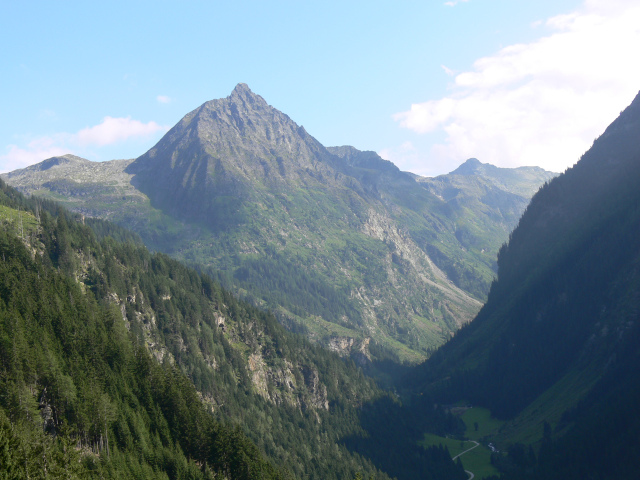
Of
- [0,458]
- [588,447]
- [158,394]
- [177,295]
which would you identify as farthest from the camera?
[177,295]

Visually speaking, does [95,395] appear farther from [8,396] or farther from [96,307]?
[96,307]

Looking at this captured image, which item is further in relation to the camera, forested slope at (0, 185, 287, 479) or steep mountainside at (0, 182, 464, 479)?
steep mountainside at (0, 182, 464, 479)

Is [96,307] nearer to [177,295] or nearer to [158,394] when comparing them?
[158,394]

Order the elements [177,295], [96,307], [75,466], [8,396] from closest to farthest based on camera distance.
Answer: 1. [75,466]
2. [8,396]
3. [96,307]
4. [177,295]

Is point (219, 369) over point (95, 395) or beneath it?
beneath

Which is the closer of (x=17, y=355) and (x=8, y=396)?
(x=8, y=396)

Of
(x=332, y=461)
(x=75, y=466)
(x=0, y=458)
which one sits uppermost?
(x=0, y=458)

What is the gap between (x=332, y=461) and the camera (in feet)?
609

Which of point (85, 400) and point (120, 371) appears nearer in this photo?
point (85, 400)

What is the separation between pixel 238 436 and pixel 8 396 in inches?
1952

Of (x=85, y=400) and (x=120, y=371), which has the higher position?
(x=120, y=371)

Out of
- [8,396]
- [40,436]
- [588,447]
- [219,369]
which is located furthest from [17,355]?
[588,447]

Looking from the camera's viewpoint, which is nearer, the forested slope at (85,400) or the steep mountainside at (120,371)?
the forested slope at (85,400)

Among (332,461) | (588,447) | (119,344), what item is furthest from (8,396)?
(588,447)
